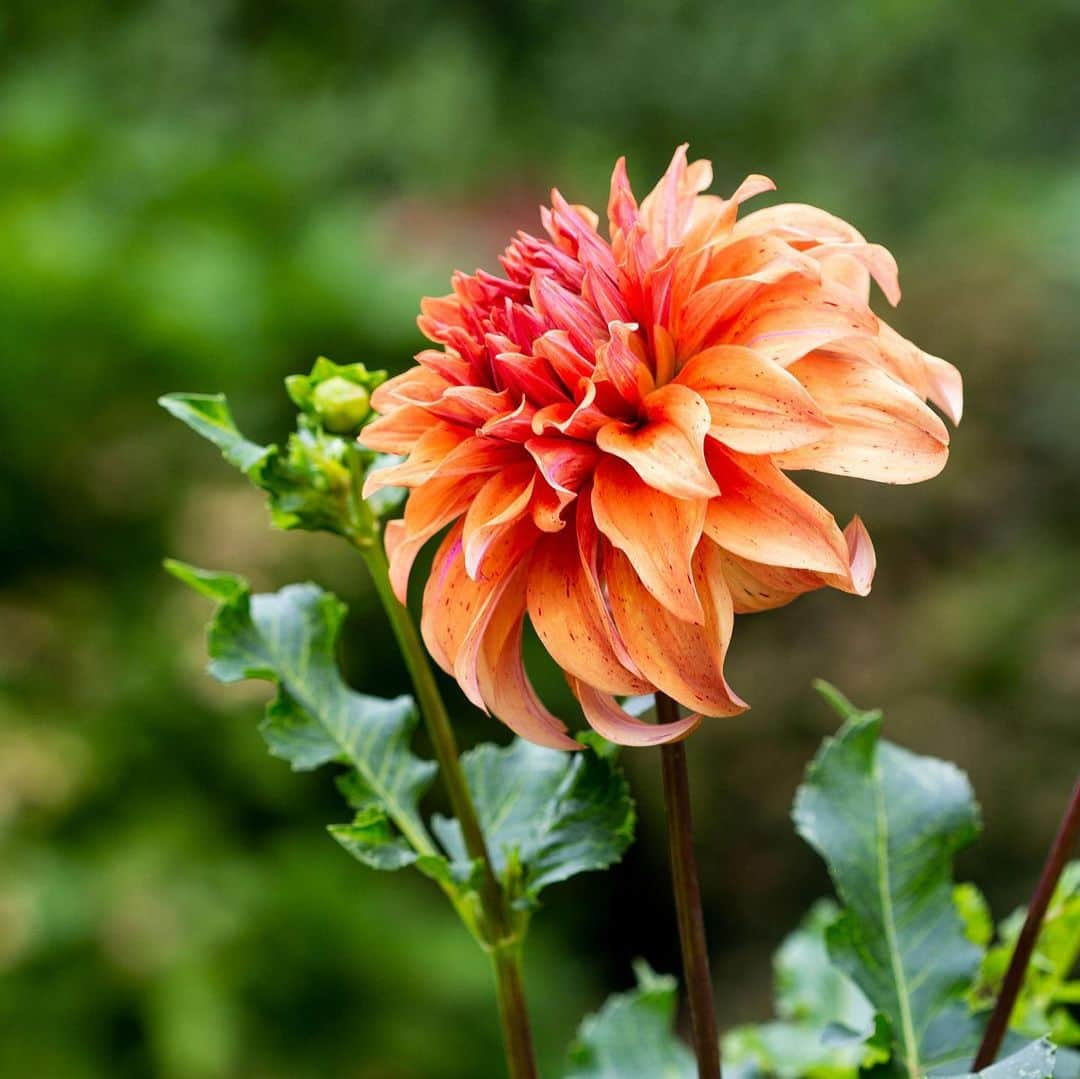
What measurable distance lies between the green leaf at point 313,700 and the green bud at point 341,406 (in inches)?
3.2

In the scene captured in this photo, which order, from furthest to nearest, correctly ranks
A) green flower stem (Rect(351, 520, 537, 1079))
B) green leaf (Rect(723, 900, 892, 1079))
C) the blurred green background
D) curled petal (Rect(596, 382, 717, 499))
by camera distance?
the blurred green background < green leaf (Rect(723, 900, 892, 1079)) < green flower stem (Rect(351, 520, 537, 1079)) < curled petal (Rect(596, 382, 717, 499))

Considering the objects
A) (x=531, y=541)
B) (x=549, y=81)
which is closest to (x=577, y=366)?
(x=531, y=541)

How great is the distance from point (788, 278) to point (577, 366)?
0.26ft

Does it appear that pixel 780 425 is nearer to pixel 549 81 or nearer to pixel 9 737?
pixel 9 737

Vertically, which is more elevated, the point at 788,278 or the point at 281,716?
the point at 788,278

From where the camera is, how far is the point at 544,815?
2.03 ft

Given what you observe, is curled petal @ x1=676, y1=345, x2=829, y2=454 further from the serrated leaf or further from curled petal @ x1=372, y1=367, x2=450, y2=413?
the serrated leaf

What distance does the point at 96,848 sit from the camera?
1978mm

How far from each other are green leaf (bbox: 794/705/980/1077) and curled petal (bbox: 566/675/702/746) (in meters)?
0.17

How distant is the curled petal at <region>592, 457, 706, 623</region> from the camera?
427 millimetres

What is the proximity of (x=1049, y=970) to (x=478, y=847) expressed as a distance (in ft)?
0.92

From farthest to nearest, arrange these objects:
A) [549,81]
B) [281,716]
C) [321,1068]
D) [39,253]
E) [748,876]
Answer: [549,81]
[39,253]
[748,876]
[321,1068]
[281,716]

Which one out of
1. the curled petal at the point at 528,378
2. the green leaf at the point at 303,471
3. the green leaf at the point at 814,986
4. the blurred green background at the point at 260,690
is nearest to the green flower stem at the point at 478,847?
the green leaf at the point at 303,471

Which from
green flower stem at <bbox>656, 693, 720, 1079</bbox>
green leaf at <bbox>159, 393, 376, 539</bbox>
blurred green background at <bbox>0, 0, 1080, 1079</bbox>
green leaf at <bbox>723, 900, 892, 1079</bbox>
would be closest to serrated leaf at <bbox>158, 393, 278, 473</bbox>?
green leaf at <bbox>159, 393, 376, 539</bbox>
